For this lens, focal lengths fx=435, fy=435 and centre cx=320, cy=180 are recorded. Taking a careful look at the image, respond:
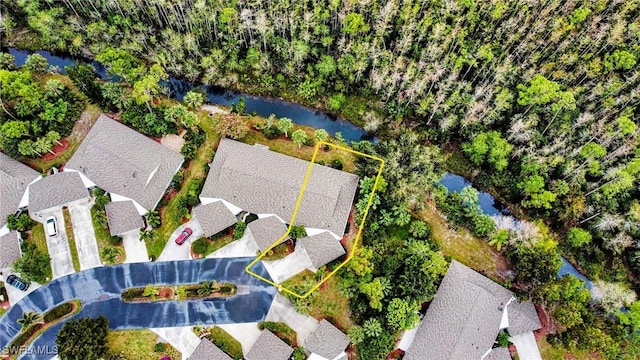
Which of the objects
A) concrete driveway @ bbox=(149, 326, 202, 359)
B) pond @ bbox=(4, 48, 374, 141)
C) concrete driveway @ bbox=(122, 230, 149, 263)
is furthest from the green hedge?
pond @ bbox=(4, 48, 374, 141)

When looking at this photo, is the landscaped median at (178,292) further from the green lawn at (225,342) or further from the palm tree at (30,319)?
the palm tree at (30,319)

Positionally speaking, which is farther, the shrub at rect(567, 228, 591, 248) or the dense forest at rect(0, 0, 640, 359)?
the dense forest at rect(0, 0, 640, 359)

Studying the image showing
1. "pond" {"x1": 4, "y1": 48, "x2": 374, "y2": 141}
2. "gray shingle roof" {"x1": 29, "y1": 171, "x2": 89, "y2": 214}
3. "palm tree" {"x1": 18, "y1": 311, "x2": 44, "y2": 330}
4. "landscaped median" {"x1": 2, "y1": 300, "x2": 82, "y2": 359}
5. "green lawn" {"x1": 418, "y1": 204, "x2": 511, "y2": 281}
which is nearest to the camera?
"palm tree" {"x1": 18, "y1": 311, "x2": 44, "y2": 330}

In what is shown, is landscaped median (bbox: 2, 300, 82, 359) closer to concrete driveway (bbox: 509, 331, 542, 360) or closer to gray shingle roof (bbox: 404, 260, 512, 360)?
gray shingle roof (bbox: 404, 260, 512, 360)

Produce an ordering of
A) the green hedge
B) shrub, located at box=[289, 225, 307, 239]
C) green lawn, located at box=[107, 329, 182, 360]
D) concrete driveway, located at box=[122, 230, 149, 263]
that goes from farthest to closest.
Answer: concrete driveway, located at box=[122, 230, 149, 263] → shrub, located at box=[289, 225, 307, 239] → the green hedge → green lawn, located at box=[107, 329, 182, 360]

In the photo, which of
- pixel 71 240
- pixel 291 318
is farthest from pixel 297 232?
pixel 71 240

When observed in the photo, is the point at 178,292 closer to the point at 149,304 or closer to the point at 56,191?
the point at 149,304

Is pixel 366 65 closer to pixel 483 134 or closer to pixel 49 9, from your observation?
pixel 483 134

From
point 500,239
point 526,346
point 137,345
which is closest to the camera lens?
Result: point 137,345

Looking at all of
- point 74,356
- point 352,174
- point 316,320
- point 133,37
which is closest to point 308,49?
point 352,174
